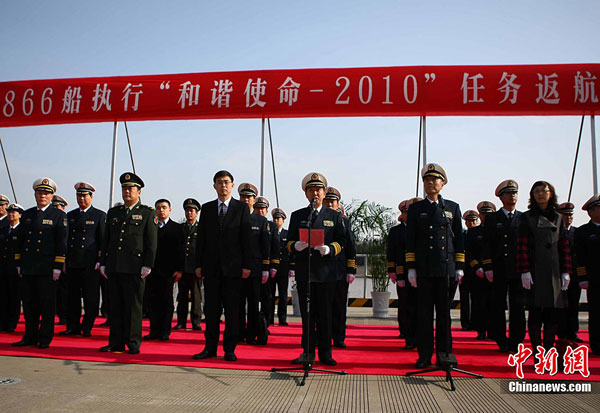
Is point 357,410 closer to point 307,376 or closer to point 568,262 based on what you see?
point 307,376

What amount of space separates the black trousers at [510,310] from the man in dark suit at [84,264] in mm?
5658

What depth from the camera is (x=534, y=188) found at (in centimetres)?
538

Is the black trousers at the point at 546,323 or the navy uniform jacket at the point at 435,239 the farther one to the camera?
the black trousers at the point at 546,323

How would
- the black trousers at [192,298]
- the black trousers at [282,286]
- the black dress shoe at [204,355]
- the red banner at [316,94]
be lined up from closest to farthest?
the black dress shoe at [204,355] < the black trousers at [192,298] < the red banner at [316,94] < the black trousers at [282,286]

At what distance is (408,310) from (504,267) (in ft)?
4.67

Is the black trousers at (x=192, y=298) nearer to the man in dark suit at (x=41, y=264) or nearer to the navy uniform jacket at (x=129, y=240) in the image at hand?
the navy uniform jacket at (x=129, y=240)

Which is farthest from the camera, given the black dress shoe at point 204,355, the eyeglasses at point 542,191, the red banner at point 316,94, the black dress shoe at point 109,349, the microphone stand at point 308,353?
the red banner at point 316,94

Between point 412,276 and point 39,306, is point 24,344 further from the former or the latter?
point 412,276

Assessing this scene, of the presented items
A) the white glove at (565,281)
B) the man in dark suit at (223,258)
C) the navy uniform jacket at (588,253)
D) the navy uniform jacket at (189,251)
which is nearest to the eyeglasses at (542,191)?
the white glove at (565,281)

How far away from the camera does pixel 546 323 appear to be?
5.23m

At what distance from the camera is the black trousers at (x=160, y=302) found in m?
7.09

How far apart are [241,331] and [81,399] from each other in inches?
131

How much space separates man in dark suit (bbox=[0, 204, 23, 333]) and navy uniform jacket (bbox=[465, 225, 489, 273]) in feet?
23.7

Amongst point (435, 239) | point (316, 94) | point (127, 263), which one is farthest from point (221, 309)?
point (316, 94)
